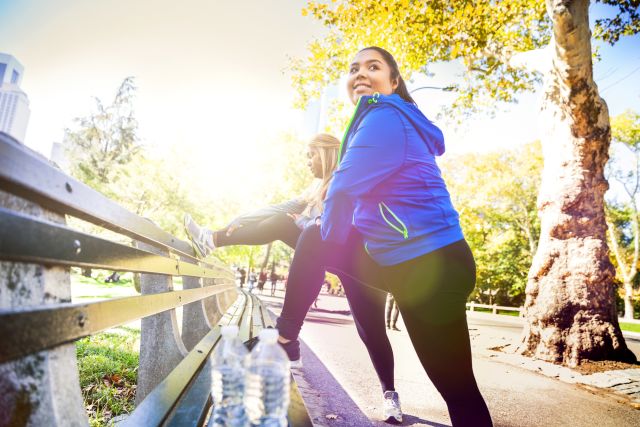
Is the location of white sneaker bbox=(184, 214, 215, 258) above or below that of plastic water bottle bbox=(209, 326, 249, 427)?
above

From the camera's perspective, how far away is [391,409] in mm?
2732

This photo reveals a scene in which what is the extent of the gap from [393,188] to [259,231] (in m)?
1.99

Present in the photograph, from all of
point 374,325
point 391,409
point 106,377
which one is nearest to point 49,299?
point 374,325

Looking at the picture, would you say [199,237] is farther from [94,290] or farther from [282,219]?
[94,290]

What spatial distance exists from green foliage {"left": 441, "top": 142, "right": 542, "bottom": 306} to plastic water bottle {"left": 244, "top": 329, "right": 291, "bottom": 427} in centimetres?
2155

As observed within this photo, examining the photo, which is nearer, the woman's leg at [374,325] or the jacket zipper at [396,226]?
the jacket zipper at [396,226]

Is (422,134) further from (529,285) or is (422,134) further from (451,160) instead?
(451,160)

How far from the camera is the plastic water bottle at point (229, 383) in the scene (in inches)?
44.9

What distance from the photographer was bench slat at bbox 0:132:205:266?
0.70 m

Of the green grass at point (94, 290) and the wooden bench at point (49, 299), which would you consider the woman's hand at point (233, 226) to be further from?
the green grass at point (94, 290)

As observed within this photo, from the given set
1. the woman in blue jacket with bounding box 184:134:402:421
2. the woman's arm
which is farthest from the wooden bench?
the woman in blue jacket with bounding box 184:134:402:421

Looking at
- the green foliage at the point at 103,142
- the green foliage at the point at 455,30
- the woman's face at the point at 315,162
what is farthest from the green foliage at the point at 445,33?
the green foliage at the point at 103,142

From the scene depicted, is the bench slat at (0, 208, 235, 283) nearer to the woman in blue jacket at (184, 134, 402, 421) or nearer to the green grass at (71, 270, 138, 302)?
the woman in blue jacket at (184, 134, 402, 421)

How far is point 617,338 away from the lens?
5922 mm
